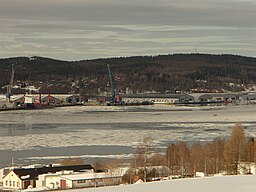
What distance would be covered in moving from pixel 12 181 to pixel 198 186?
1972mm

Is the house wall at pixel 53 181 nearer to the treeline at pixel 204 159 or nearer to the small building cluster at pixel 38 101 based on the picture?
the treeline at pixel 204 159

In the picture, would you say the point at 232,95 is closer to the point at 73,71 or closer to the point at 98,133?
the point at 73,71

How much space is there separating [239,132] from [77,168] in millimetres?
1616

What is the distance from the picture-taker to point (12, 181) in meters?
6.23

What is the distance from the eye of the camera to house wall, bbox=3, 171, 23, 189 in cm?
614

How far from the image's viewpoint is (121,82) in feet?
125

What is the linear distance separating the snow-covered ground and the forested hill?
2798cm

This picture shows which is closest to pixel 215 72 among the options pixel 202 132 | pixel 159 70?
pixel 159 70

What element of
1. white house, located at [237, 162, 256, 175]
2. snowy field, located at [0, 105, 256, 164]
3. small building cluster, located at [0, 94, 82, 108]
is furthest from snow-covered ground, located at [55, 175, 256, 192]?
small building cluster, located at [0, 94, 82, 108]

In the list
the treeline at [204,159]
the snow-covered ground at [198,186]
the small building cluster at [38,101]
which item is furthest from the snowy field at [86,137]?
the small building cluster at [38,101]

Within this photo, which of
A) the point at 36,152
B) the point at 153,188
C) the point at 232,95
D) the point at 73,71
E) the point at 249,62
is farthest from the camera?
the point at 249,62

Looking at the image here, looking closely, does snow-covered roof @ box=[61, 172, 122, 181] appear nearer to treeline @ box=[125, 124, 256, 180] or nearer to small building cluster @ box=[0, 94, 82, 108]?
treeline @ box=[125, 124, 256, 180]

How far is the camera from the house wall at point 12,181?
20.2 feet

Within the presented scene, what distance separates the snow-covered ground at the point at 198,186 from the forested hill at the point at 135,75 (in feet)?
91.8
